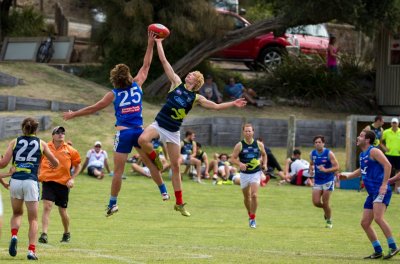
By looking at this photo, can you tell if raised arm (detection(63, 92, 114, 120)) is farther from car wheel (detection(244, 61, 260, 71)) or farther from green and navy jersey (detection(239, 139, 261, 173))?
car wheel (detection(244, 61, 260, 71))

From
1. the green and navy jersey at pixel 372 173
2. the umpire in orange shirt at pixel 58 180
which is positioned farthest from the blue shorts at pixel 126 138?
the green and navy jersey at pixel 372 173

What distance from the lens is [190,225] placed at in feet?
68.5

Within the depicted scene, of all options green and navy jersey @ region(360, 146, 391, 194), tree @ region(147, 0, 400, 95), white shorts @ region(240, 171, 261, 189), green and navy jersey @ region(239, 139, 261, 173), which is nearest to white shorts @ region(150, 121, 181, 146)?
green and navy jersey @ region(360, 146, 391, 194)

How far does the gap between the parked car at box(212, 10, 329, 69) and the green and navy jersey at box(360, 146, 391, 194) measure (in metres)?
23.5

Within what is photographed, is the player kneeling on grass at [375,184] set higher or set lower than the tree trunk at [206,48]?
lower

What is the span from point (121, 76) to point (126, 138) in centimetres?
95

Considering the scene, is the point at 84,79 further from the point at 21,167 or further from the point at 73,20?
the point at 21,167

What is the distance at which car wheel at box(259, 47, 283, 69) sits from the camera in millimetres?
40875

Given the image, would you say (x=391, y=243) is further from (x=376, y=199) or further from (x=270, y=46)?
(x=270, y=46)

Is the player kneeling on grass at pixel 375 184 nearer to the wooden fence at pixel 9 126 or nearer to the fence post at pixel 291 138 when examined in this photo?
the fence post at pixel 291 138

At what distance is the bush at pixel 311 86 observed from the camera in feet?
130

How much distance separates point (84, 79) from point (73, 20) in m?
5.97

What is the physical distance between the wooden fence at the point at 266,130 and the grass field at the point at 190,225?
0.68 meters

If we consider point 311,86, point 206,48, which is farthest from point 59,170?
point 311,86
